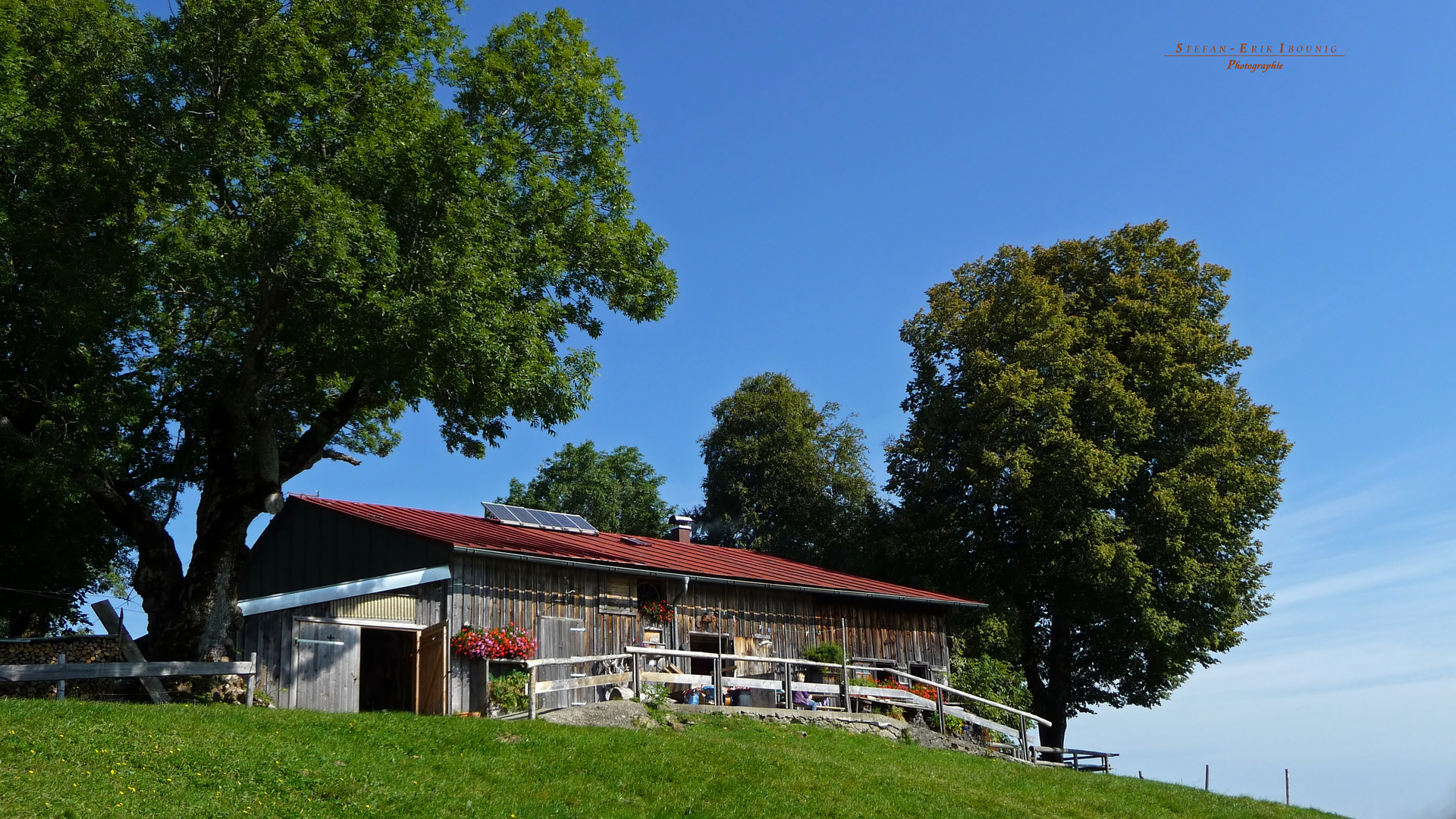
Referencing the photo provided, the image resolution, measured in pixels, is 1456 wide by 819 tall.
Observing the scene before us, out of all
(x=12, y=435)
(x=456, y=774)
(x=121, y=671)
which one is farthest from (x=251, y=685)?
(x=12, y=435)

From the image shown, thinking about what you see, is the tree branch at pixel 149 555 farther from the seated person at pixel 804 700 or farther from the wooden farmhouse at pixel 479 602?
the seated person at pixel 804 700

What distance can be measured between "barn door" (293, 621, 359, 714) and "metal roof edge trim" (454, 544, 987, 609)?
267 cm

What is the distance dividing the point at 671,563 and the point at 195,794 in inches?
603

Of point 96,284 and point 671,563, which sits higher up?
point 96,284

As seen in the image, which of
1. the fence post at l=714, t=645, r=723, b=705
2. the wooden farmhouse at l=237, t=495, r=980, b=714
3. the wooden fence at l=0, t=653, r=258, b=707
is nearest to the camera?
the wooden fence at l=0, t=653, r=258, b=707

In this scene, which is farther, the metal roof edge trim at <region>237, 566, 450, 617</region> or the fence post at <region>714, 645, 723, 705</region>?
the fence post at <region>714, 645, 723, 705</region>

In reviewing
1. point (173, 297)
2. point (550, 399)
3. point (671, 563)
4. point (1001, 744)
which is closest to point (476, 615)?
point (550, 399)

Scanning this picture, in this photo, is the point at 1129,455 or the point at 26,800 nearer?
the point at 26,800

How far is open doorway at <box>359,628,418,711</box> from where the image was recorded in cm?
2181

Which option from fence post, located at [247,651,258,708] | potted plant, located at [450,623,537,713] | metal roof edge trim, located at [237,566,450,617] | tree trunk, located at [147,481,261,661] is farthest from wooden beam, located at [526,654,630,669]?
tree trunk, located at [147,481,261,661]

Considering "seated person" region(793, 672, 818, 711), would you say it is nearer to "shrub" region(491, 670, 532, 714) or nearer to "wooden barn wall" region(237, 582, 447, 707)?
"shrub" region(491, 670, 532, 714)

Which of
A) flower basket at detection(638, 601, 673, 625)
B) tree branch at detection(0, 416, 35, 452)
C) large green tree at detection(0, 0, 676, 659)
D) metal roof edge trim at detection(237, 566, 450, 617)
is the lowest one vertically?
flower basket at detection(638, 601, 673, 625)

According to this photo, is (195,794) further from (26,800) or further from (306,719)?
(306,719)

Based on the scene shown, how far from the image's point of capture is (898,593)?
31000 millimetres
